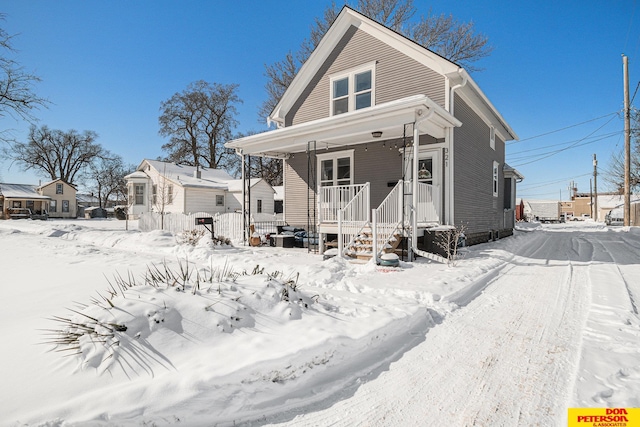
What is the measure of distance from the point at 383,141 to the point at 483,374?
341 inches

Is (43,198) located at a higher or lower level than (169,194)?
higher

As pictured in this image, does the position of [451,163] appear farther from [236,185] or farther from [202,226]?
[236,185]

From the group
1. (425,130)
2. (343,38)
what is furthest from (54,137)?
(425,130)

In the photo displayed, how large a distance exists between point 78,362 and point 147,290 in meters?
0.93

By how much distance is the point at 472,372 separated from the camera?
2.77m

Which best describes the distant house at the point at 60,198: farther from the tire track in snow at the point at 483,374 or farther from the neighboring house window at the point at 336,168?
the tire track in snow at the point at 483,374

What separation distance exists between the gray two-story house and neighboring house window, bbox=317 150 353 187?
4 cm

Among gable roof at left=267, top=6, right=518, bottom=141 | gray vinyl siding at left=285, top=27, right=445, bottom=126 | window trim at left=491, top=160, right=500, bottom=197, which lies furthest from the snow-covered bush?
window trim at left=491, top=160, right=500, bottom=197

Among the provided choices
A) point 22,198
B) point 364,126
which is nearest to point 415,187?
point 364,126

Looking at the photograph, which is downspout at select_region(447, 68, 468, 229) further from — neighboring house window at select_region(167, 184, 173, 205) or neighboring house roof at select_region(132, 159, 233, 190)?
neighboring house window at select_region(167, 184, 173, 205)

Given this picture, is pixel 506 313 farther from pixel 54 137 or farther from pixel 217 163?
pixel 54 137

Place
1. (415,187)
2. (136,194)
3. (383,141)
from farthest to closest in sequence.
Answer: (136,194)
(383,141)
(415,187)

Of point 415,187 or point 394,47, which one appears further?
point 394,47

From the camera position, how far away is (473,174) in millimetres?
11297
